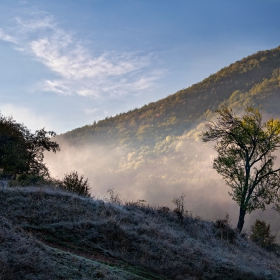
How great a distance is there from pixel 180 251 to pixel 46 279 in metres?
6.79

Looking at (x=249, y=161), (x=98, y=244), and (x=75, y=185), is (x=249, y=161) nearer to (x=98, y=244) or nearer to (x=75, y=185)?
(x=75, y=185)

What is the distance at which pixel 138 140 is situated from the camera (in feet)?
644

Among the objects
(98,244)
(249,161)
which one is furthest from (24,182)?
(249,161)

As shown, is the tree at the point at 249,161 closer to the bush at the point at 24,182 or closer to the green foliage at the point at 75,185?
the green foliage at the point at 75,185

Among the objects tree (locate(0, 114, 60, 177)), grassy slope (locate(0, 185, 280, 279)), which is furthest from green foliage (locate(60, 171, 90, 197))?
tree (locate(0, 114, 60, 177))

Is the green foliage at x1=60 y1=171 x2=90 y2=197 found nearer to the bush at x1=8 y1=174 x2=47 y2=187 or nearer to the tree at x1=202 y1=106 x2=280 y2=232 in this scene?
the bush at x1=8 y1=174 x2=47 y2=187

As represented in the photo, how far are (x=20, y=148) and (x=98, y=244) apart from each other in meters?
21.4

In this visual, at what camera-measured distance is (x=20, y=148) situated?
29.8 m

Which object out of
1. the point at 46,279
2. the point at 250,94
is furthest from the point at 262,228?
the point at 250,94

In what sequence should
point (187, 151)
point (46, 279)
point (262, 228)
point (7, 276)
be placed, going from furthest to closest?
1. point (187, 151)
2. point (262, 228)
3. point (46, 279)
4. point (7, 276)

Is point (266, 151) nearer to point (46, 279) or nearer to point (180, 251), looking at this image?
point (180, 251)

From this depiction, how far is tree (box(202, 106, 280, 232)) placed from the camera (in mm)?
24812

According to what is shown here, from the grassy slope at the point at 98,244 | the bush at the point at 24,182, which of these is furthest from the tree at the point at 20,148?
A: the grassy slope at the point at 98,244

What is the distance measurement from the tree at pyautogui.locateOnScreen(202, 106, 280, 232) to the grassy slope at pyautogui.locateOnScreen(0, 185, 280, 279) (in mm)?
10171
